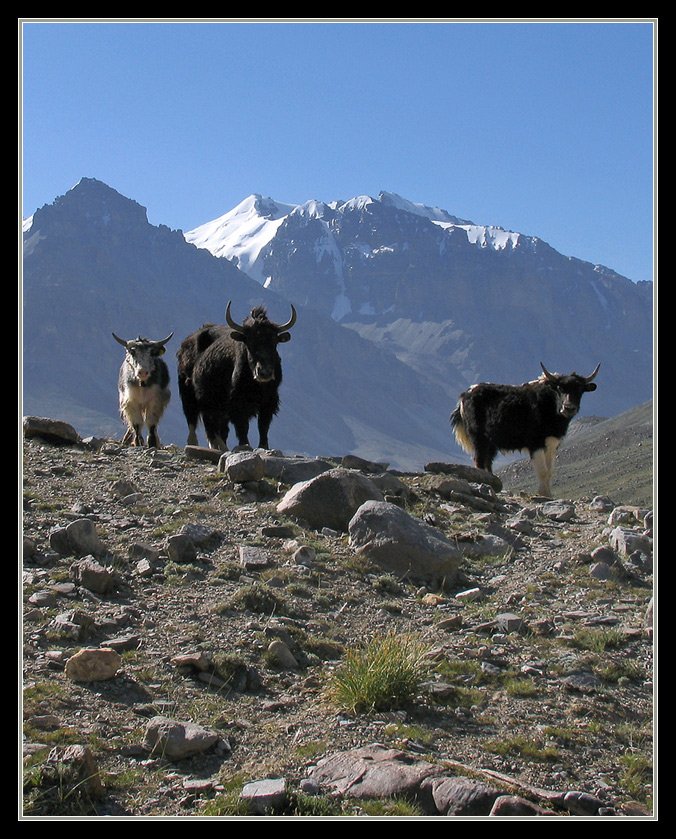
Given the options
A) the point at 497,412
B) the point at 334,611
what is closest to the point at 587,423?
the point at 497,412

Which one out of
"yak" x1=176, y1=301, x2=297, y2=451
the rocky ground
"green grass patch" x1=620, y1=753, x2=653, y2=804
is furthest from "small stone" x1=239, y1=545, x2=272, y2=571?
→ "yak" x1=176, y1=301, x2=297, y2=451

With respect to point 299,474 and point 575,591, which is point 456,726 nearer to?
point 575,591

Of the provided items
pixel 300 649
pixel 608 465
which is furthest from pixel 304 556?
pixel 608 465

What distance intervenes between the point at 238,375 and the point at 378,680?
10.1 meters

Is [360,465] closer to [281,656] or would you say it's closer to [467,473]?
[467,473]

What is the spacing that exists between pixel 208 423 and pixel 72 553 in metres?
8.39

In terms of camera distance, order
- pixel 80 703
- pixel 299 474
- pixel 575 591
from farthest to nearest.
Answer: pixel 299 474
pixel 575 591
pixel 80 703

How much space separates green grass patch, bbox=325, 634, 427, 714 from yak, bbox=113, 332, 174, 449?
1125 centimetres

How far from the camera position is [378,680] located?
7133 millimetres

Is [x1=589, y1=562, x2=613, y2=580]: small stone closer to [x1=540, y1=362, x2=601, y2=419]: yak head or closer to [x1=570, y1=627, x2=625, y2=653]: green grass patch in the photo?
[x1=570, y1=627, x2=625, y2=653]: green grass patch

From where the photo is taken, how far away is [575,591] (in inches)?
395

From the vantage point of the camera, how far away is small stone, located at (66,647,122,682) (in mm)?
7094

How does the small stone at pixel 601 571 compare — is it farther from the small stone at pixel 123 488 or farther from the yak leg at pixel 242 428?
the yak leg at pixel 242 428

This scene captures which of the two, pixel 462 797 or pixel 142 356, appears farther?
pixel 142 356
